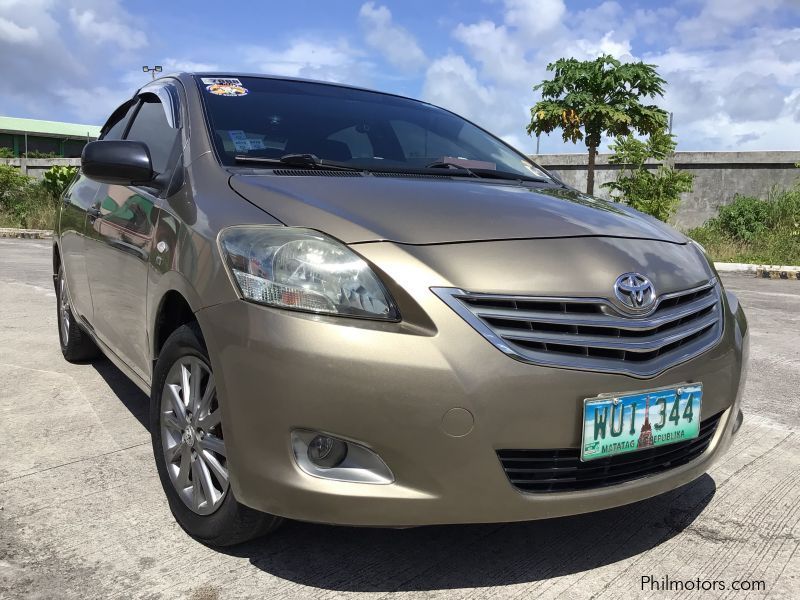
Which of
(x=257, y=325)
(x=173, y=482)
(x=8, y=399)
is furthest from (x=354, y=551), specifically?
(x=8, y=399)

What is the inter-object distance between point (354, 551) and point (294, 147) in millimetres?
1437

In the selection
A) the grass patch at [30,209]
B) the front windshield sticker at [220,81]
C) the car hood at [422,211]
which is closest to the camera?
the car hood at [422,211]

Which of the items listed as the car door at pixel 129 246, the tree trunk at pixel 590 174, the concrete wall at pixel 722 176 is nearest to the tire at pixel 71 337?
the car door at pixel 129 246

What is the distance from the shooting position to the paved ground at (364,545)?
6.96 feet

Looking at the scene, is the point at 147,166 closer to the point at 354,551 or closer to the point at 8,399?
the point at 354,551

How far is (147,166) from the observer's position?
2732 mm

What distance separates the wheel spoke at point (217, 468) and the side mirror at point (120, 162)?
107 cm

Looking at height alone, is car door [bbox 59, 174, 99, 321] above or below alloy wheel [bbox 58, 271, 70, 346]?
above

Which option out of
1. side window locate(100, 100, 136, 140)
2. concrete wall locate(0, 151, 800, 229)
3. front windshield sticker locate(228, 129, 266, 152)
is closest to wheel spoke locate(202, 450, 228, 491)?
front windshield sticker locate(228, 129, 266, 152)

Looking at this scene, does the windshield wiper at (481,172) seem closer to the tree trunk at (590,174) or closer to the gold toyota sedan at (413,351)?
the gold toyota sedan at (413,351)

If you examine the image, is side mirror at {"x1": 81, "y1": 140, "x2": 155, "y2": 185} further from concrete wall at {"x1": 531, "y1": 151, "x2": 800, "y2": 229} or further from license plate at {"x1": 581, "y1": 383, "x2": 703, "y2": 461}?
concrete wall at {"x1": 531, "y1": 151, "x2": 800, "y2": 229}

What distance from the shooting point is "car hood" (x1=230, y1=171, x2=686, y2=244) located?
2080 mm

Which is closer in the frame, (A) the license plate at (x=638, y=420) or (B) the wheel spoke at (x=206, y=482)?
(A) the license plate at (x=638, y=420)
